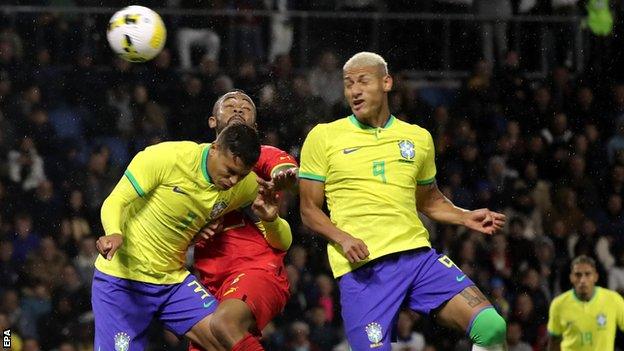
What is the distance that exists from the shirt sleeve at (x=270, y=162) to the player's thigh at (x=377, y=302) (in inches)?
28.5

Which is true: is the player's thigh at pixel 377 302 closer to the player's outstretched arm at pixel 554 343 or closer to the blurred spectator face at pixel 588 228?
the player's outstretched arm at pixel 554 343

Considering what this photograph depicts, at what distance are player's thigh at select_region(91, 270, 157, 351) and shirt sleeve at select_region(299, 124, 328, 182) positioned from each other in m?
1.04

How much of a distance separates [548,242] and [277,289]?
5797 mm

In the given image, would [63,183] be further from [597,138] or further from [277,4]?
[597,138]

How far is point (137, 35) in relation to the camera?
308 inches

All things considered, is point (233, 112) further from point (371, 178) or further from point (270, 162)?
point (371, 178)

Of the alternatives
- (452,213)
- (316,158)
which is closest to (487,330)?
(452,213)

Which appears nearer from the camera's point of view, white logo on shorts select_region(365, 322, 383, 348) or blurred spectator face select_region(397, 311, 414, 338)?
white logo on shorts select_region(365, 322, 383, 348)

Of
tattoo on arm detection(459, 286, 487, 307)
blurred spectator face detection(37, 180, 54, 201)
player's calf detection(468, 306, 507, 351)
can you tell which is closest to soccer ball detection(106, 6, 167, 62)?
tattoo on arm detection(459, 286, 487, 307)

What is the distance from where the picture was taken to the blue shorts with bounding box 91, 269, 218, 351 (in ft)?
21.6

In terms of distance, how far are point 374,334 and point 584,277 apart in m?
3.91

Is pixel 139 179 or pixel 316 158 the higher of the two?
pixel 316 158

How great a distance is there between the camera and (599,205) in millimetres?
12453

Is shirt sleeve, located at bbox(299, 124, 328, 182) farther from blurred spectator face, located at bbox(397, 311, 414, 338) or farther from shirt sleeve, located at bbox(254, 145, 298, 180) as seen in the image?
blurred spectator face, located at bbox(397, 311, 414, 338)
